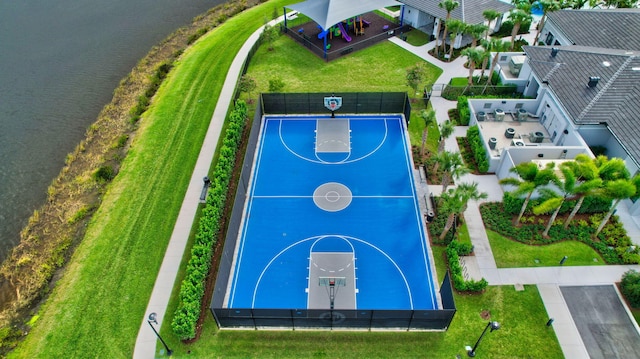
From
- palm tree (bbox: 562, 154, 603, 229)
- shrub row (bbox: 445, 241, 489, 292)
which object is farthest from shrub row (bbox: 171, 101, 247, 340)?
palm tree (bbox: 562, 154, 603, 229)

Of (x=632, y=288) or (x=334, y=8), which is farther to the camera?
(x=334, y=8)

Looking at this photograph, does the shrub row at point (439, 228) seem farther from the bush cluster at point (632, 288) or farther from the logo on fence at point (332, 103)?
the logo on fence at point (332, 103)

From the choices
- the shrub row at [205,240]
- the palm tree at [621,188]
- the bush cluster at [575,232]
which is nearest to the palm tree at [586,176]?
the palm tree at [621,188]

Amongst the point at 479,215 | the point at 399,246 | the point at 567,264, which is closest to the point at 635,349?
the point at 567,264

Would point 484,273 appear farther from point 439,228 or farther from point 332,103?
point 332,103

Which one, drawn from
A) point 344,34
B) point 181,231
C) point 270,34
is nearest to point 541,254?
point 181,231

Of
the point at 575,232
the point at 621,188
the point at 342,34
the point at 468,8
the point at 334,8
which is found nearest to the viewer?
the point at 621,188

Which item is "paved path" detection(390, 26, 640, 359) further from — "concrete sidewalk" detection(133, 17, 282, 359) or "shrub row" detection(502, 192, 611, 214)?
"concrete sidewalk" detection(133, 17, 282, 359)
